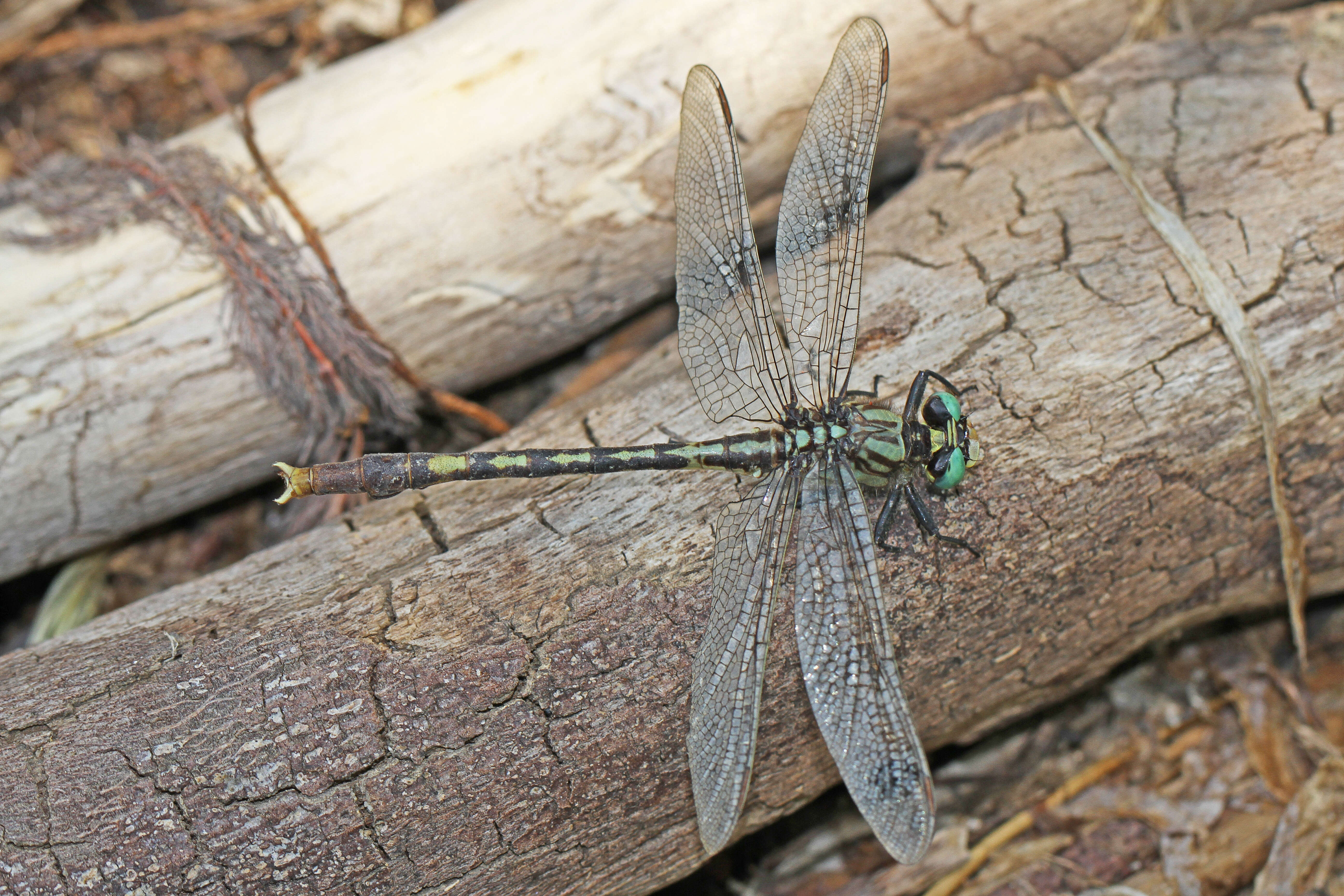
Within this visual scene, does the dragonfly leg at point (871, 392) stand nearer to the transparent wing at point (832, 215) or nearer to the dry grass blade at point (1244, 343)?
the transparent wing at point (832, 215)

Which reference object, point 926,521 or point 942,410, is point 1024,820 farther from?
point 942,410

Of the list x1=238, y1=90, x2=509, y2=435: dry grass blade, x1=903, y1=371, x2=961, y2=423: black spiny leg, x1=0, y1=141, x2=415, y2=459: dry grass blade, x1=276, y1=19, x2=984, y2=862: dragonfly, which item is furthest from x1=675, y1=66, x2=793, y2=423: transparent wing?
x1=0, y1=141, x2=415, y2=459: dry grass blade

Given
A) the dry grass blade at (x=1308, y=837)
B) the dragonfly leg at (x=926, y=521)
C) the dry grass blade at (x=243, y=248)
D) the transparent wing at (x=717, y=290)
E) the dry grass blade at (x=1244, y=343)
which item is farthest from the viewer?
the dry grass blade at (x=243, y=248)

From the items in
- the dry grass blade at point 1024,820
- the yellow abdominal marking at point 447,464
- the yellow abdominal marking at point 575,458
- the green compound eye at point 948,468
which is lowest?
the dry grass blade at point 1024,820

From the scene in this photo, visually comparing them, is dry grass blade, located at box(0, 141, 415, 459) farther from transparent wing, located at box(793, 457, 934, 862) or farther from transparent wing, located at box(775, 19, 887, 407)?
transparent wing, located at box(793, 457, 934, 862)

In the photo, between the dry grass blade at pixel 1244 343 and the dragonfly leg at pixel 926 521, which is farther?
the dry grass blade at pixel 1244 343

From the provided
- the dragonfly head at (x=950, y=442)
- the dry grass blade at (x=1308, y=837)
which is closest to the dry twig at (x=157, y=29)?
the dragonfly head at (x=950, y=442)

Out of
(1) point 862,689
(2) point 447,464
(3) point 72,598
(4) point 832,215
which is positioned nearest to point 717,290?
(4) point 832,215

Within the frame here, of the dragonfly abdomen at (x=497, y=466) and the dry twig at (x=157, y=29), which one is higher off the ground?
the dry twig at (x=157, y=29)
